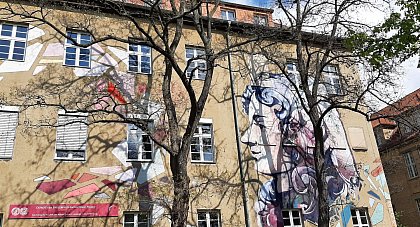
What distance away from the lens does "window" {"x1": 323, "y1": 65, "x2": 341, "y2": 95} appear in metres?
18.6

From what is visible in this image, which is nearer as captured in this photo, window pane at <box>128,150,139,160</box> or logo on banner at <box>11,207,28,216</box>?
logo on banner at <box>11,207,28,216</box>

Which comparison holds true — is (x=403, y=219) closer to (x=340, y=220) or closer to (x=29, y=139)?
(x=340, y=220)

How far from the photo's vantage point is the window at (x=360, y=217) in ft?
53.2


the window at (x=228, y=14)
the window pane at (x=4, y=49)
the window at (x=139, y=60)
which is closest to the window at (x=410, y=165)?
the window at (x=228, y=14)

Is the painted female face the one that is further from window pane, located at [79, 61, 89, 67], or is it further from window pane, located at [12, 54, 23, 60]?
window pane, located at [12, 54, 23, 60]

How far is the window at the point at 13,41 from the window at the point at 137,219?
6.41 metres

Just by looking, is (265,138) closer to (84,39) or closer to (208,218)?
(208,218)

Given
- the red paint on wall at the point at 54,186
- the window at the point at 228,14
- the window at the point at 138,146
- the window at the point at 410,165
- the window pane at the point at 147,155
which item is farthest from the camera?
the window at the point at 410,165

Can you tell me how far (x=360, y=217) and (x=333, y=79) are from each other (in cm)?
628

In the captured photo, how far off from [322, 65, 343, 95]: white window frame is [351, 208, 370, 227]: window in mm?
5218

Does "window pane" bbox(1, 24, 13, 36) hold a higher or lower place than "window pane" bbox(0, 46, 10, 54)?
higher

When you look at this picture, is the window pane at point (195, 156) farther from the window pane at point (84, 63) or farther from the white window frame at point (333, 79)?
the white window frame at point (333, 79)

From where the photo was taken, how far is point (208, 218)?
13.9 meters

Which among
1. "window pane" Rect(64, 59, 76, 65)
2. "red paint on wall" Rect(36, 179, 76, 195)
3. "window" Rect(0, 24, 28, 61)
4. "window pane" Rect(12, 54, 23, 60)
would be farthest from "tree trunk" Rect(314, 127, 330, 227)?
"window" Rect(0, 24, 28, 61)
